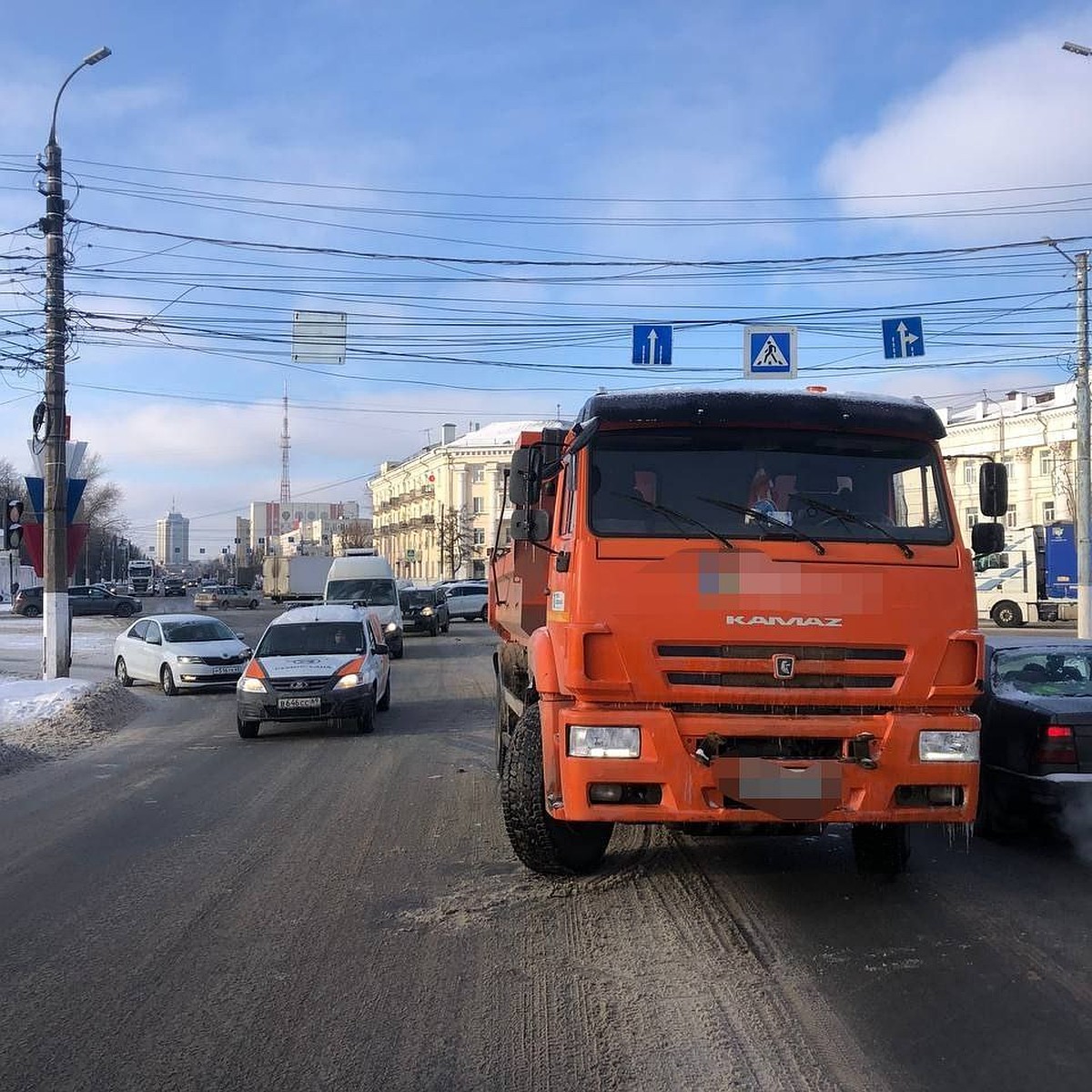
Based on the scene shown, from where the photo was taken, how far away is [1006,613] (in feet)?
134

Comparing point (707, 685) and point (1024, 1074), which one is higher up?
point (707, 685)

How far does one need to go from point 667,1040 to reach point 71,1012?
243 centimetres

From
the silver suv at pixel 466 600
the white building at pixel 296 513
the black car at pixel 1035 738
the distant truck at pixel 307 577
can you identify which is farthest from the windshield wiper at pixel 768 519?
the white building at pixel 296 513

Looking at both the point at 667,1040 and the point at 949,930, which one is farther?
the point at 949,930

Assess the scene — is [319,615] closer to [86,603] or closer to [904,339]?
[904,339]

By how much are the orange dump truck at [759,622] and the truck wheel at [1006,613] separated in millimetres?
37956

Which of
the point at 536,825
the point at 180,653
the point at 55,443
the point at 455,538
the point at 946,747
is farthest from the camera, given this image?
the point at 455,538

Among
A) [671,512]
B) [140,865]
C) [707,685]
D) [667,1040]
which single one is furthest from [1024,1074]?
[140,865]

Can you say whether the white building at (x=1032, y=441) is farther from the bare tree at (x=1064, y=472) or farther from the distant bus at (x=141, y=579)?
the distant bus at (x=141, y=579)

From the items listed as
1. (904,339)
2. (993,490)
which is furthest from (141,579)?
(993,490)

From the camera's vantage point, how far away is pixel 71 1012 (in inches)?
172

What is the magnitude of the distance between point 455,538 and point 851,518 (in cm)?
7669

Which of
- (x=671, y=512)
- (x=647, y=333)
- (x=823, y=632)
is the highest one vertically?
(x=647, y=333)

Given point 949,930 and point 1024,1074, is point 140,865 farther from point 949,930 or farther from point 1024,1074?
point 1024,1074
